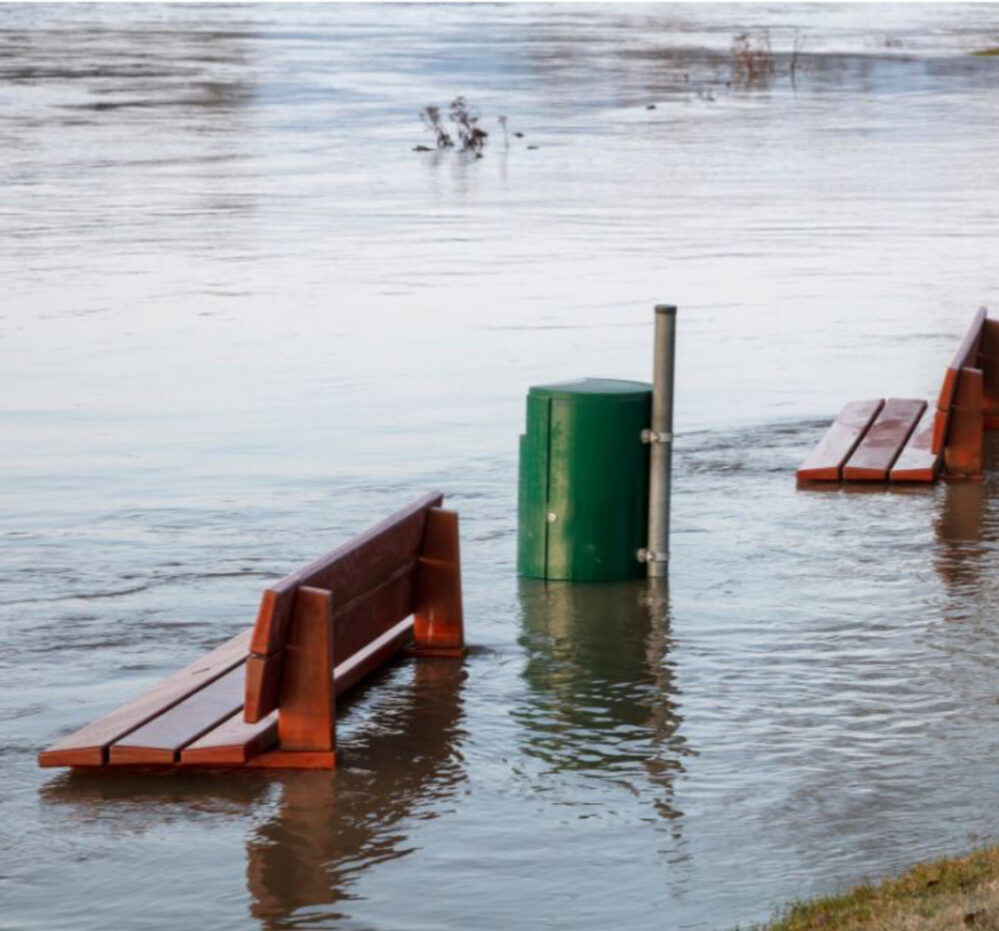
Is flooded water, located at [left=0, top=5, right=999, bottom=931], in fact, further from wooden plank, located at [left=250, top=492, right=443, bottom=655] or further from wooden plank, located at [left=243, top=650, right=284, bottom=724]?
wooden plank, located at [left=250, top=492, right=443, bottom=655]

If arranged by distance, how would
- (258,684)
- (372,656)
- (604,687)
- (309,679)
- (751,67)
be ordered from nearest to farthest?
(258,684) → (309,679) → (604,687) → (372,656) → (751,67)

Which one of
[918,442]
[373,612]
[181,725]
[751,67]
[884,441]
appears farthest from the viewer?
[751,67]

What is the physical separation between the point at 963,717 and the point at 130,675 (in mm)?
2970

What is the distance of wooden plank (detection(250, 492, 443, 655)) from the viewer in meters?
7.06

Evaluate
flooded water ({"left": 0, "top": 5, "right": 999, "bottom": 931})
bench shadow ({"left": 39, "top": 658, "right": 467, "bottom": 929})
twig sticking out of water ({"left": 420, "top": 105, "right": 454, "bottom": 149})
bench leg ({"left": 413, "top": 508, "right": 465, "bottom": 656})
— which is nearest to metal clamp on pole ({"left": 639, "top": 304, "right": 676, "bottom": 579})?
flooded water ({"left": 0, "top": 5, "right": 999, "bottom": 931})

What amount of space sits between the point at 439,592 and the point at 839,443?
438cm

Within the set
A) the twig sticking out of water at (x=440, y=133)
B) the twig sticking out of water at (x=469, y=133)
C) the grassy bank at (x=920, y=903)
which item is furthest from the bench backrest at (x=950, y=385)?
the twig sticking out of water at (x=440, y=133)

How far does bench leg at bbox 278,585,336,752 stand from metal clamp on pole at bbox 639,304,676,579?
2.62 m

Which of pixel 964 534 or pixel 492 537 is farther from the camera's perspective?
pixel 492 537

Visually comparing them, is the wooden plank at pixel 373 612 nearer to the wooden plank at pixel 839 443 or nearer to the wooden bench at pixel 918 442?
the wooden plank at pixel 839 443

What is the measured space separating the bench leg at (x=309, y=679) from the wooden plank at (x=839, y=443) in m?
5.09

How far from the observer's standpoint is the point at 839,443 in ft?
41.1

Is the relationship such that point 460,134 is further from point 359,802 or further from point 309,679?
point 359,802

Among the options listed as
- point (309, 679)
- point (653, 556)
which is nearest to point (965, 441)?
point (653, 556)
